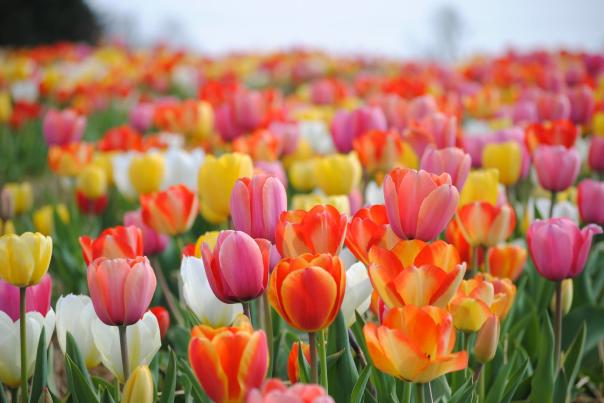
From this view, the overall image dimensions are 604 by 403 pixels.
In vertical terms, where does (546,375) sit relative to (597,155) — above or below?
below

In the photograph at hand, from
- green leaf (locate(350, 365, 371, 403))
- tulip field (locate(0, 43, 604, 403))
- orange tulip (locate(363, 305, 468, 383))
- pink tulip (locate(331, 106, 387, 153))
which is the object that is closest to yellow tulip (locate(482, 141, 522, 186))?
tulip field (locate(0, 43, 604, 403))

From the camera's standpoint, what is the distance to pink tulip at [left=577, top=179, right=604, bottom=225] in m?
1.82

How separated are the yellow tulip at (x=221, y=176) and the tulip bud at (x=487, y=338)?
0.62 m

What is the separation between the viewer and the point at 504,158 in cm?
217

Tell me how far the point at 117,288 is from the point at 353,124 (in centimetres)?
144

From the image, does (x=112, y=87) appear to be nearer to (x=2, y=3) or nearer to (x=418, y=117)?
(x=418, y=117)

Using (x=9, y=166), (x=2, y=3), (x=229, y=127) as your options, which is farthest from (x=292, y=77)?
(x=2, y=3)

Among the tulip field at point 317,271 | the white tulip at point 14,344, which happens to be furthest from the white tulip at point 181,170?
the white tulip at point 14,344

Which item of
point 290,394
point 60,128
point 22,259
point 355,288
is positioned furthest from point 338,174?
point 60,128

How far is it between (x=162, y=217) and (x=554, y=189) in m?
1.03

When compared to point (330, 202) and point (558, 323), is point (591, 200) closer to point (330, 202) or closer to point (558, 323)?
point (558, 323)

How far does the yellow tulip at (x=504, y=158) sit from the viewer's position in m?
2.17

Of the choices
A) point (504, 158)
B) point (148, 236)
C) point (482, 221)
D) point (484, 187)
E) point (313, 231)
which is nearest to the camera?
point (313, 231)

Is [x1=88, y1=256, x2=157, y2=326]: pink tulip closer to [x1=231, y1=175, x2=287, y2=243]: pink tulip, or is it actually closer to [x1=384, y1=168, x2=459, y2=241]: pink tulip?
[x1=231, y1=175, x2=287, y2=243]: pink tulip
